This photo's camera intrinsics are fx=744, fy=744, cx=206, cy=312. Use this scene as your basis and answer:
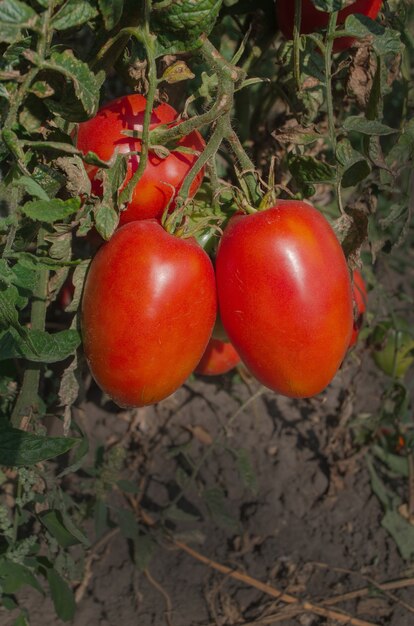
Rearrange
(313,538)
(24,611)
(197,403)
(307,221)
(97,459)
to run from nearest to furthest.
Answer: (307,221) < (24,611) < (97,459) < (313,538) < (197,403)

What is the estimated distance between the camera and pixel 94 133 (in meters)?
0.91

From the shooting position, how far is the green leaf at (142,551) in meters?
1.23

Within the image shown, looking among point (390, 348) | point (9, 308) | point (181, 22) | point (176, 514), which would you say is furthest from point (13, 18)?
point (390, 348)

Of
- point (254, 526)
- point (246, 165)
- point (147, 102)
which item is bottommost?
point (254, 526)

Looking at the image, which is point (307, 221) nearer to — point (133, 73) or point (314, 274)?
point (314, 274)

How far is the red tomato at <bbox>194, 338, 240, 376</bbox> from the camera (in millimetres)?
1252

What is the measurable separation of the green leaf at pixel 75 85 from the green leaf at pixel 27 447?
36cm

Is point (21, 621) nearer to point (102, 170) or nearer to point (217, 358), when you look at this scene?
point (217, 358)

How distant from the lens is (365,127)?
0.95 metres

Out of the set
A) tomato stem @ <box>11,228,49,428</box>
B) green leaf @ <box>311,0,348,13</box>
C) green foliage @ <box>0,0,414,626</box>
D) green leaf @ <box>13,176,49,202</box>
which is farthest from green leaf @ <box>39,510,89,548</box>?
green leaf @ <box>311,0,348,13</box>

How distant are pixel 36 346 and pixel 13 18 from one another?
1.20ft

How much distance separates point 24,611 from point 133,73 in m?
0.78

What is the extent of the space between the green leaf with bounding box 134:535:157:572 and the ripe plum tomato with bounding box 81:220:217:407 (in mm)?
435

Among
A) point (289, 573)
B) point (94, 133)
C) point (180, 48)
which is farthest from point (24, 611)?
point (180, 48)
